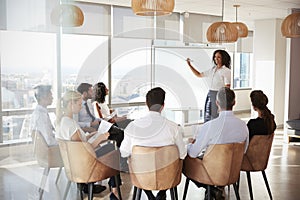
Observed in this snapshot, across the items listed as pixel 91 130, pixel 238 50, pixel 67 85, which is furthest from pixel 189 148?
pixel 238 50

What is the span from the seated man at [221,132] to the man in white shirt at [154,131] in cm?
24

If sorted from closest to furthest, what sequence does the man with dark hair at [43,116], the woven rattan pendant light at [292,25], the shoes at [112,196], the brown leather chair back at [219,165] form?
the brown leather chair back at [219,165], the man with dark hair at [43,116], the shoes at [112,196], the woven rattan pendant light at [292,25]

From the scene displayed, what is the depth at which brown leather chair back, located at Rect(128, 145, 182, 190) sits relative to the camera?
2.92 metres

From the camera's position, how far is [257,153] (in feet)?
12.1

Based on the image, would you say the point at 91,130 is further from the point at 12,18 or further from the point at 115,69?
the point at 115,69

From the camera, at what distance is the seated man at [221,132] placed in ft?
10.7

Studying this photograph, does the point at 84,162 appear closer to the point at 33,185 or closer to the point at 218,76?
the point at 33,185

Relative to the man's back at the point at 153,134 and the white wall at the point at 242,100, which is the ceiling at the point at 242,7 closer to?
the white wall at the point at 242,100

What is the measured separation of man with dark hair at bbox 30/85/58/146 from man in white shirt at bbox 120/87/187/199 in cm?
97

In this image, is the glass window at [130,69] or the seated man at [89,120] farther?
the glass window at [130,69]

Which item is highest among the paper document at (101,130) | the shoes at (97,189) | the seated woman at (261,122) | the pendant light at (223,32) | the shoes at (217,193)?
the pendant light at (223,32)

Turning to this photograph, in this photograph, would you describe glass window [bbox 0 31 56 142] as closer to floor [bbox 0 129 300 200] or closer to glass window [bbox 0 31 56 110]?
glass window [bbox 0 31 56 110]

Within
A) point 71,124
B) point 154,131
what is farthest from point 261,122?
point 71,124

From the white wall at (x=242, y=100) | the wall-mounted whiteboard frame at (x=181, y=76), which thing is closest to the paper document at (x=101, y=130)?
the wall-mounted whiteboard frame at (x=181, y=76)
